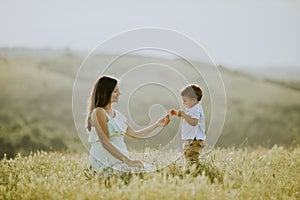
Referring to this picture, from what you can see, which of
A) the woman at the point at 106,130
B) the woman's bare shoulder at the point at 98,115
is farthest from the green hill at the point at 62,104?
the woman's bare shoulder at the point at 98,115

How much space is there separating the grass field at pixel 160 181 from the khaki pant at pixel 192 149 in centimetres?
7

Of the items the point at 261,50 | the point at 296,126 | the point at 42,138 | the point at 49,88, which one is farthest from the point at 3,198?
the point at 296,126

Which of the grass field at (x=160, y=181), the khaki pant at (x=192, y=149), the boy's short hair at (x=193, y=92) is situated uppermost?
the boy's short hair at (x=193, y=92)

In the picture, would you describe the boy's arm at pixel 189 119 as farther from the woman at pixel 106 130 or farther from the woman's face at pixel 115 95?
the woman's face at pixel 115 95

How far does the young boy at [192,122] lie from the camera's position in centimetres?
367

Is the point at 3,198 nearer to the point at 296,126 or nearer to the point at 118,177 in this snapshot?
the point at 118,177

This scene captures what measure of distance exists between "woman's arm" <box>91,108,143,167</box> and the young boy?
490mm

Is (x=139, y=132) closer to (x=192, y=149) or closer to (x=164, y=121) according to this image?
(x=164, y=121)

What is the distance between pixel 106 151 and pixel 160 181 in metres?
0.50

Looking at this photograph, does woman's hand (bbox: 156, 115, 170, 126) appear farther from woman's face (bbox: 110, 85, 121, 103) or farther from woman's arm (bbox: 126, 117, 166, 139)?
woman's face (bbox: 110, 85, 121, 103)

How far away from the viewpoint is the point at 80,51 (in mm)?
7066

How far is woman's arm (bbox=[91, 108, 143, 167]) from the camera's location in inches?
135

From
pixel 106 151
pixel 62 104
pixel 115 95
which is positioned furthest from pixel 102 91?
pixel 62 104

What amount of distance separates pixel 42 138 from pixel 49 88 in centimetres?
85
